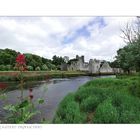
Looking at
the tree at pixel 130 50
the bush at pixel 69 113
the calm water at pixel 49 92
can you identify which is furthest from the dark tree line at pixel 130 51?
the bush at pixel 69 113

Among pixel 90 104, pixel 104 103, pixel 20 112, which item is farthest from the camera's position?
pixel 90 104

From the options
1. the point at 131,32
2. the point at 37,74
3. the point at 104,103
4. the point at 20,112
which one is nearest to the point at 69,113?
the point at 104,103

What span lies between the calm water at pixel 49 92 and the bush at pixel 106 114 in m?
0.36

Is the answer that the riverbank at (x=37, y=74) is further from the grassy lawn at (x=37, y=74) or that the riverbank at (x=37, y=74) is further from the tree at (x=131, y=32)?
the tree at (x=131, y=32)

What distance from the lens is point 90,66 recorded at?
345 cm

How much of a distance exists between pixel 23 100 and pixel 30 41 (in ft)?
2.44

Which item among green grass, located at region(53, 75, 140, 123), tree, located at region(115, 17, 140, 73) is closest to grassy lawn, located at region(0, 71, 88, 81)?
green grass, located at region(53, 75, 140, 123)

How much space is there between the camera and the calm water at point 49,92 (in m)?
3.06

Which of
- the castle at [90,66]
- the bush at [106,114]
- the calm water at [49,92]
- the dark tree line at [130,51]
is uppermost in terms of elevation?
the dark tree line at [130,51]

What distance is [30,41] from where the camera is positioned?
3346mm

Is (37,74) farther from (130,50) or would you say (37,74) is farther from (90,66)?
(130,50)

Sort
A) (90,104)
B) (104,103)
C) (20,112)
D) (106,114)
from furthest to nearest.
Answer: (90,104), (104,103), (106,114), (20,112)

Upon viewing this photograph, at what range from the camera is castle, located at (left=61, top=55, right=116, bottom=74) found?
11.2 feet

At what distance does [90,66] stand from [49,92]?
1.88 ft
